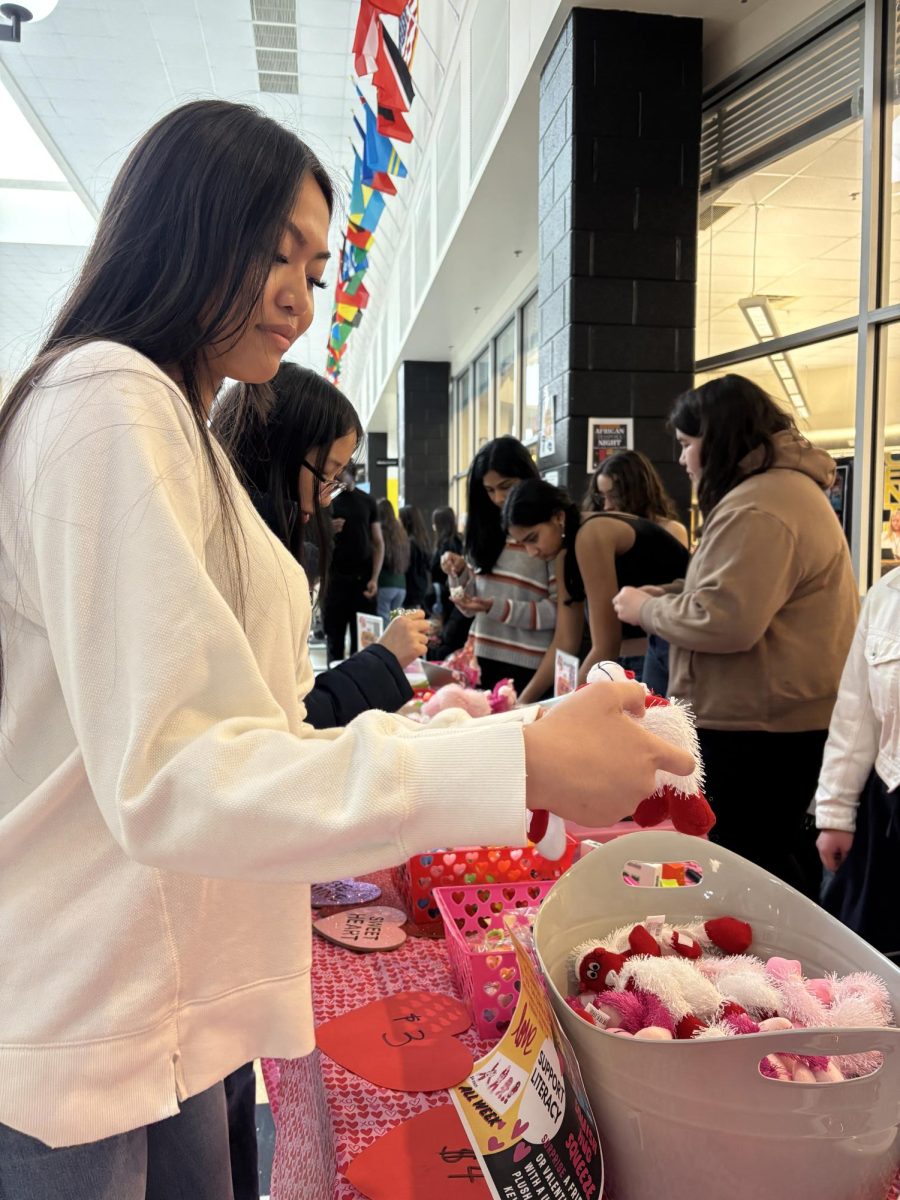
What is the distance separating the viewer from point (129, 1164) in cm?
61

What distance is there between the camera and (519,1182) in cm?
60

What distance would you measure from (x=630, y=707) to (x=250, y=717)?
0.29 m

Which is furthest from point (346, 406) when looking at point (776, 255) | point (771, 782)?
point (776, 255)

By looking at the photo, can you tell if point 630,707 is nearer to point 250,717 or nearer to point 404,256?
point 250,717

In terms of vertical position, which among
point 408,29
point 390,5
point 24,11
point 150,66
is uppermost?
point 150,66

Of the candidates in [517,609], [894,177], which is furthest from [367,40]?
[517,609]

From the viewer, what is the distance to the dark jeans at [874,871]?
1.54m

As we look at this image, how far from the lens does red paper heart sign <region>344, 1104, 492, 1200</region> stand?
0.70 m

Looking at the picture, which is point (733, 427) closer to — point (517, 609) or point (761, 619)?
point (761, 619)

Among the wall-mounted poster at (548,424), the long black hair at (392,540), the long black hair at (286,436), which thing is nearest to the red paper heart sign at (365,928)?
the long black hair at (286,436)

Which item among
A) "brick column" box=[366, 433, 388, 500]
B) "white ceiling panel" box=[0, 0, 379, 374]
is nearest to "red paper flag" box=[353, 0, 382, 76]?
"white ceiling panel" box=[0, 0, 379, 374]

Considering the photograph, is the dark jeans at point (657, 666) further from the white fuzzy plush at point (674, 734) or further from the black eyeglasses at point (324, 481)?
the white fuzzy plush at point (674, 734)

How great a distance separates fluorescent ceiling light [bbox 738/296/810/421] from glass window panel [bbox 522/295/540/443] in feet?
9.28

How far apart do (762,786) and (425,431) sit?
8.27 m
